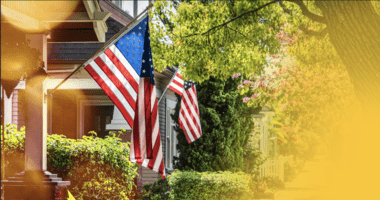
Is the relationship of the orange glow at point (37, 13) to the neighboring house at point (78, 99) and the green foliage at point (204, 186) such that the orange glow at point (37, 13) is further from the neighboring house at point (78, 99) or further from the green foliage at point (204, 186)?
the neighboring house at point (78, 99)

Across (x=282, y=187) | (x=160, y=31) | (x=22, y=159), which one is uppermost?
(x=160, y=31)

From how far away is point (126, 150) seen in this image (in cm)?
1192

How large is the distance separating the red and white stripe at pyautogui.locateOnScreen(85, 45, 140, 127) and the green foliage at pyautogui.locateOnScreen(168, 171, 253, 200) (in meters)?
5.49

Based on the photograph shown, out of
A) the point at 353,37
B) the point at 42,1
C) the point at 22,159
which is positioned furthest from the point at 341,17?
the point at 22,159

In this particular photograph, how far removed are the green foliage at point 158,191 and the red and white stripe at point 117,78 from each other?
5531mm

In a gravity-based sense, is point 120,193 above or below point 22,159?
below

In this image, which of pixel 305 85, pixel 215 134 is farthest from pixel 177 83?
pixel 305 85

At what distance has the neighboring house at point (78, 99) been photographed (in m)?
17.5

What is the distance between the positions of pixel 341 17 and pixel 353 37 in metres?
0.41

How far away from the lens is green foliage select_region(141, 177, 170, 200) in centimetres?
1450

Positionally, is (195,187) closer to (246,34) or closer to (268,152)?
(246,34)

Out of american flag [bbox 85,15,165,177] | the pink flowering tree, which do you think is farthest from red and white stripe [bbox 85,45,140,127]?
the pink flowering tree

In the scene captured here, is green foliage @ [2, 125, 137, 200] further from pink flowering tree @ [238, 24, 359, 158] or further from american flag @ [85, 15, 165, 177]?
pink flowering tree @ [238, 24, 359, 158]

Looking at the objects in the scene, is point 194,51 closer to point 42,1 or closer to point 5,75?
point 42,1
